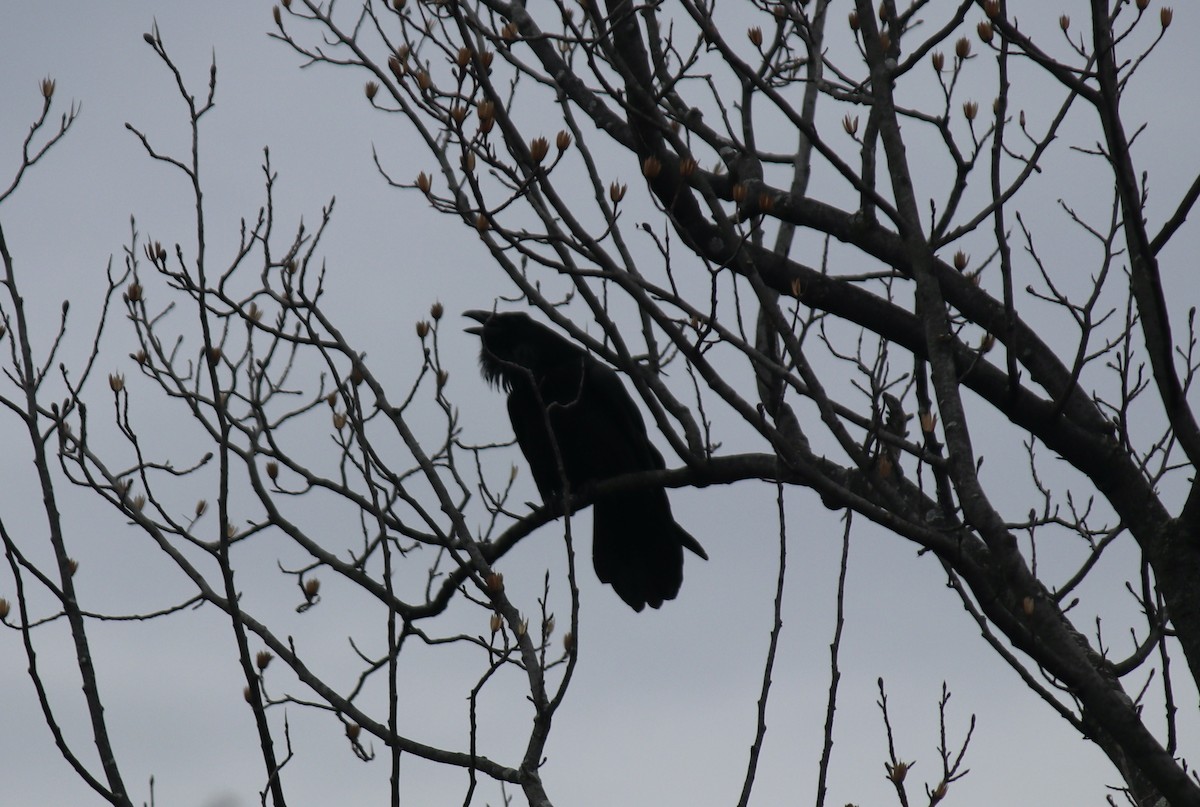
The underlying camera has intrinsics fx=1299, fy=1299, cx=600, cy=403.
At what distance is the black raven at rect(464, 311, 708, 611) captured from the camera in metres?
6.80

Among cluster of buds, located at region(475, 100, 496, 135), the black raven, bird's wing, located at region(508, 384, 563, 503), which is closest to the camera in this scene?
cluster of buds, located at region(475, 100, 496, 135)

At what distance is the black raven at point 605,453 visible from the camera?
6.80 metres

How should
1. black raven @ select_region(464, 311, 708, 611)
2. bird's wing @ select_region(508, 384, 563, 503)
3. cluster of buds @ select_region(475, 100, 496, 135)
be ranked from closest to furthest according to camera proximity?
cluster of buds @ select_region(475, 100, 496, 135), black raven @ select_region(464, 311, 708, 611), bird's wing @ select_region(508, 384, 563, 503)

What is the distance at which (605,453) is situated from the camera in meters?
6.84

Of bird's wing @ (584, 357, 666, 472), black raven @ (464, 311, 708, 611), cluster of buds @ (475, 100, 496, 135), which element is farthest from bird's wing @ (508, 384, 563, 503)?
cluster of buds @ (475, 100, 496, 135)

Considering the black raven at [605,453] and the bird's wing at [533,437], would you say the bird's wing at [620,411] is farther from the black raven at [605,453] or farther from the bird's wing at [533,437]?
the bird's wing at [533,437]

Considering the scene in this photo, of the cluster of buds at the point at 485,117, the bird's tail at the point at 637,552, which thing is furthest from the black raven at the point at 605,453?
the cluster of buds at the point at 485,117

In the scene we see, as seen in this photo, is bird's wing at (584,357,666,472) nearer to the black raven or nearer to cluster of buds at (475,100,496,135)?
the black raven

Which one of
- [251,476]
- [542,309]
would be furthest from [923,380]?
[251,476]

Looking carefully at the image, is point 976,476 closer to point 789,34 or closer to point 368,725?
point 368,725

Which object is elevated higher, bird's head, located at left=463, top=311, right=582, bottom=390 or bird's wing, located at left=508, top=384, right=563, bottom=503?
bird's head, located at left=463, top=311, right=582, bottom=390

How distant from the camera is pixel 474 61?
3.59 m

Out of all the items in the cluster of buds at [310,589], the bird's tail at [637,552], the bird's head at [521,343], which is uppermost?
the bird's head at [521,343]

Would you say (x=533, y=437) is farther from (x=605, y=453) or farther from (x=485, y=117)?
(x=485, y=117)
